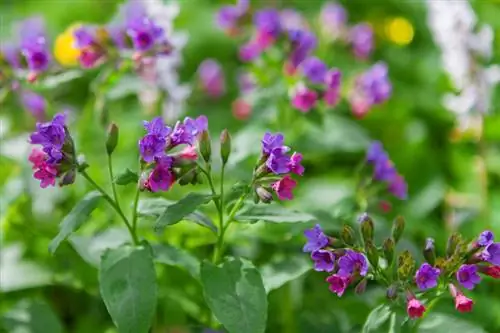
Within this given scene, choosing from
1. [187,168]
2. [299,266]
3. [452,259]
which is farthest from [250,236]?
[452,259]

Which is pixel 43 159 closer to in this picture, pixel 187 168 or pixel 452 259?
pixel 187 168

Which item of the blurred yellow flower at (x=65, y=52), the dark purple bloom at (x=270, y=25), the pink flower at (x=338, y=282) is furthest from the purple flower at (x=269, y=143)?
the blurred yellow flower at (x=65, y=52)

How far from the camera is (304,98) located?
6.77 ft

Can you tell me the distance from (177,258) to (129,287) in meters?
0.19

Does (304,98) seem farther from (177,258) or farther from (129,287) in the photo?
(129,287)

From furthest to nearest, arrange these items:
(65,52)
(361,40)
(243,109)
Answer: (65,52) < (361,40) < (243,109)

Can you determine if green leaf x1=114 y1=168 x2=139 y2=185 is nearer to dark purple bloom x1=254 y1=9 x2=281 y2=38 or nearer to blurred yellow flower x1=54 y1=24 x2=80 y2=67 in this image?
dark purple bloom x1=254 y1=9 x2=281 y2=38

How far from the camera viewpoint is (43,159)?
1.52 meters

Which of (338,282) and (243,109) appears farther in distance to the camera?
(243,109)

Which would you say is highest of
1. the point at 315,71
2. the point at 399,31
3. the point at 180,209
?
the point at 180,209

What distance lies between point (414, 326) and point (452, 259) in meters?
0.15

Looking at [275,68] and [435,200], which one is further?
[435,200]

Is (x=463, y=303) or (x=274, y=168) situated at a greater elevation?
(x=274, y=168)

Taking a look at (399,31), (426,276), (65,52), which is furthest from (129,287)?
(399,31)
